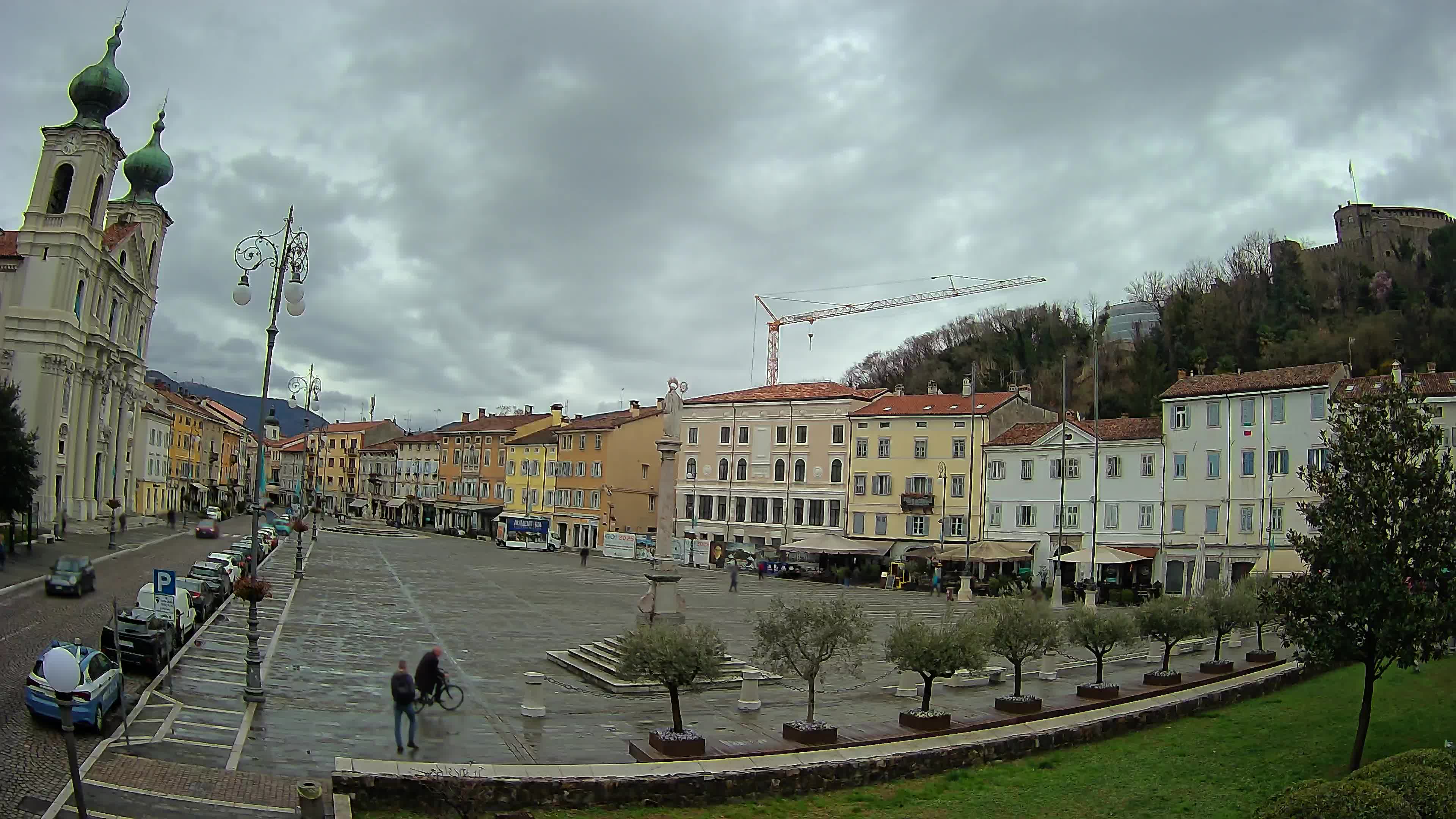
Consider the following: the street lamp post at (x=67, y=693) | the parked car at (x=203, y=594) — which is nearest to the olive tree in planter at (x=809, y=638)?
the street lamp post at (x=67, y=693)

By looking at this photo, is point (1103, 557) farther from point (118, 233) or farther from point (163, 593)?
point (118, 233)

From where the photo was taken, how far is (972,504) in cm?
6075

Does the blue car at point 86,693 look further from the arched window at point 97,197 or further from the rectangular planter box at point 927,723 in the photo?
the arched window at point 97,197

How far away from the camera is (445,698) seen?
1912 cm

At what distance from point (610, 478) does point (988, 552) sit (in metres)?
37.3

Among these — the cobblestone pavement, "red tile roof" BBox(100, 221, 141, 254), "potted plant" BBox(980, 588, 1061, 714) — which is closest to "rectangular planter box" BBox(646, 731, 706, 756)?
"potted plant" BBox(980, 588, 1061, 714)

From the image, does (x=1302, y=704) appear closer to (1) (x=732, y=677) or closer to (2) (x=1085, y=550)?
(1) (x=732, y=677)

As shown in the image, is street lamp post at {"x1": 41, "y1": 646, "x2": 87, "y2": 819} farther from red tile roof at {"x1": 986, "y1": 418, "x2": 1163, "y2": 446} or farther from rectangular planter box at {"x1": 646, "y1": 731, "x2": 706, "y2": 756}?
red tile roof at {"x1": 986, "y1": 418, "x2": 1163, "y2": 446}

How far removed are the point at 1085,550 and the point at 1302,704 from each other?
1229 inches

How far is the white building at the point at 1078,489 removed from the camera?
2087 inches

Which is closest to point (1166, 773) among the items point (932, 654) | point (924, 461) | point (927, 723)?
point (927, 723)

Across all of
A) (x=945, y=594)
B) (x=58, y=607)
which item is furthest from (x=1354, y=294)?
(x=58, y=607)

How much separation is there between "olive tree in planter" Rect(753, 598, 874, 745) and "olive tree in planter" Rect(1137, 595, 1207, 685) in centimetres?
966

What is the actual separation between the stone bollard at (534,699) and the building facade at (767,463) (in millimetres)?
48717
